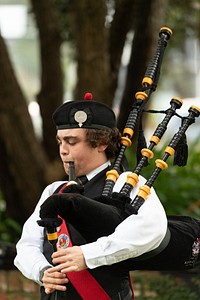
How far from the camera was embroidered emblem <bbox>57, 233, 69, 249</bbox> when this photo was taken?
4.07 m

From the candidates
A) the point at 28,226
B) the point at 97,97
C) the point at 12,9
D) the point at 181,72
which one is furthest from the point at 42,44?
the point at 181,72

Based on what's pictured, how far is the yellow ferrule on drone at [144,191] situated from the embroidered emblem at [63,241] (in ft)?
1.34

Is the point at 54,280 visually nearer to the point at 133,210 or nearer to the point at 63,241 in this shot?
the point at 63,241

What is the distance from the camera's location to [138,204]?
3963 mm

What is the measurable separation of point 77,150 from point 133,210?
1.44 ft

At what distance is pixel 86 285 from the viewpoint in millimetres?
4035

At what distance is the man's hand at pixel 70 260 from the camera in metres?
3.87

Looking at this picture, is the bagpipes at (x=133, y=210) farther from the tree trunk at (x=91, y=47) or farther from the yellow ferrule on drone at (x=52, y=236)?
the tree trunk at (x=91, y=47)

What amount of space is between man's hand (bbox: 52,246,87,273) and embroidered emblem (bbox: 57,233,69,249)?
0.16 metres

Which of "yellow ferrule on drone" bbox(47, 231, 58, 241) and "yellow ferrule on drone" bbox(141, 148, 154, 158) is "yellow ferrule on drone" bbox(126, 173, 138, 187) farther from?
"yellow ferrule on drone" bbox(47, 231, 58, 241)

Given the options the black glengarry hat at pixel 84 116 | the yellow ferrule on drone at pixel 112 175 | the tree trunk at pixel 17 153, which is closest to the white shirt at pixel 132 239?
the yellow ferrule on drone at pixel 112 175

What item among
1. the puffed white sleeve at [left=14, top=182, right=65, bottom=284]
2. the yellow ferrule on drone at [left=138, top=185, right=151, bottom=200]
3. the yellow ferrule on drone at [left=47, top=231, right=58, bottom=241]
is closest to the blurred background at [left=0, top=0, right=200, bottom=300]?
the puffed white sleeve at [left=14, top=182, right=65, bottom=284]

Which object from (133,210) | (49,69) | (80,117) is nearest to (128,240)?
(133,210)

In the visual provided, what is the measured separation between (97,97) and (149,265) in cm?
446
